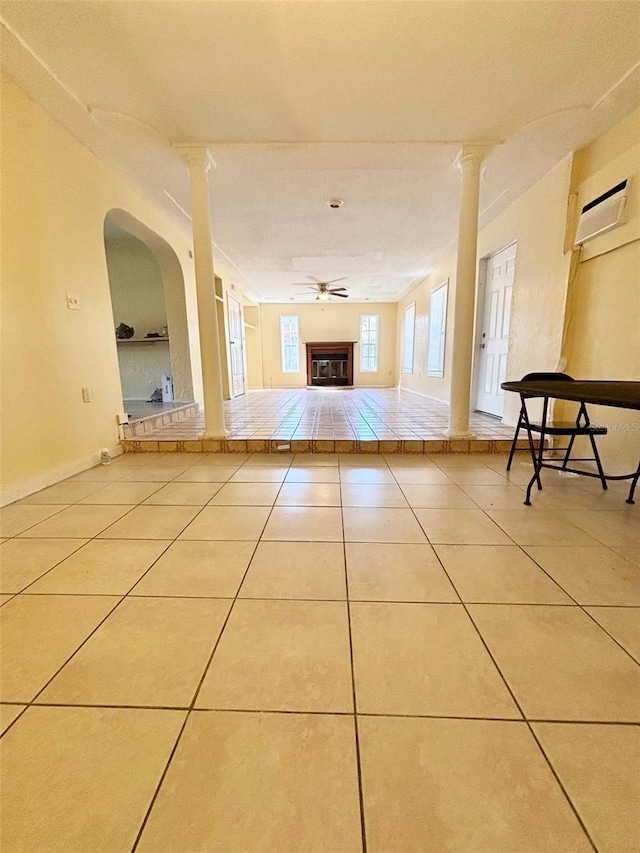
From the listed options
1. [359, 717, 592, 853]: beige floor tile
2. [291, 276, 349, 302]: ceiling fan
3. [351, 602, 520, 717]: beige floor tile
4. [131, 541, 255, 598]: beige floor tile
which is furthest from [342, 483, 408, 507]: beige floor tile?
[291, 276, 349, 302]: ceiling fan

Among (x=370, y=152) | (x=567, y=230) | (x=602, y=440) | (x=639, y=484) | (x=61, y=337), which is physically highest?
(x=370, y=152)

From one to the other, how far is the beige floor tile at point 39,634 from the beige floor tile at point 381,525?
0.98 metres

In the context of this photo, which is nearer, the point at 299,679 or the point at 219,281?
the point at 299,679

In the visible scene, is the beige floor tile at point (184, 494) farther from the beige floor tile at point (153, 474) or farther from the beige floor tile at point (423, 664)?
the beige floor tile at point (423, 664)

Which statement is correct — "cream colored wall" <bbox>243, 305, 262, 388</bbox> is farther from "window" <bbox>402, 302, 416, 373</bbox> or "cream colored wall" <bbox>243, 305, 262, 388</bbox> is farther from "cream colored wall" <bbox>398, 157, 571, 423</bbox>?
"cream colored wall" <bbox>398, 157, 571, 423</bbox>

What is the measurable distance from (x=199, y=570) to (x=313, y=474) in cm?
121

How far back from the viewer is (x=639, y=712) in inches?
30.3

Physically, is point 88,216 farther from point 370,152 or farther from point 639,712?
point 639,712

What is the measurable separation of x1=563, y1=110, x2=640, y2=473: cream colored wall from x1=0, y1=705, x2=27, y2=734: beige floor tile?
3.16 metres

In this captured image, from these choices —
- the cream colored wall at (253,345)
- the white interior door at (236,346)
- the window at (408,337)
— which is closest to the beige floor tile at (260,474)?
the white interior door at (236,346)

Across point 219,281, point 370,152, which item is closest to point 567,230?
point 370,152

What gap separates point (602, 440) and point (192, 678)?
9.73ft

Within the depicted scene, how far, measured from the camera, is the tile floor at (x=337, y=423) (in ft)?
10.5

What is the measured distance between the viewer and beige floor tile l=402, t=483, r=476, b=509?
188 cm
